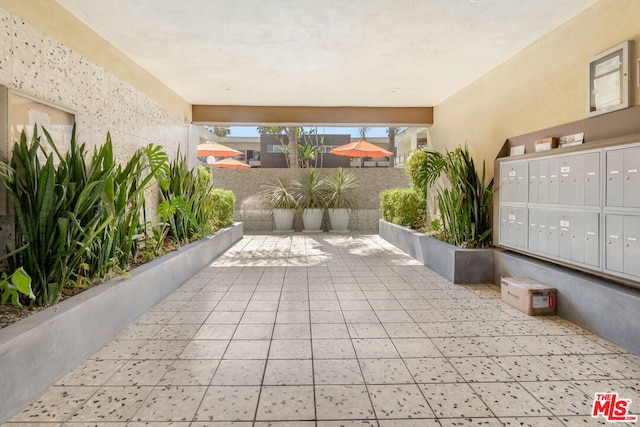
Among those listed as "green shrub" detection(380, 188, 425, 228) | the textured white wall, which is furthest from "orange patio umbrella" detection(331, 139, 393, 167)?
the textured white wall

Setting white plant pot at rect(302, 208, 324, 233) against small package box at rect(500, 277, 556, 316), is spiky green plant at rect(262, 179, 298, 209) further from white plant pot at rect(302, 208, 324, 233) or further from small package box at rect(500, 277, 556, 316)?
small package box at rect(500, 277, 556, 316)

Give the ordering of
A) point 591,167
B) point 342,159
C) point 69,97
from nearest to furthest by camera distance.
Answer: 1. point 591,167
2. point 69,97
3. point 342,159

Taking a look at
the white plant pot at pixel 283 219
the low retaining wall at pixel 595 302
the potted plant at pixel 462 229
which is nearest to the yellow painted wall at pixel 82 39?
the potted plant at pixel 462 229

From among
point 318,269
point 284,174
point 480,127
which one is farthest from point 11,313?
point 284,174

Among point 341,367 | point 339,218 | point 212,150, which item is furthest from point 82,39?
point 339,218

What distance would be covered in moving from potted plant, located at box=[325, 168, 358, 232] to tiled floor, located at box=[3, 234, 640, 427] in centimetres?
534

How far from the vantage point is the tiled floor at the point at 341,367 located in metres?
1.71

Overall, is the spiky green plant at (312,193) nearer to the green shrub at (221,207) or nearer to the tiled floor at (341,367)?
the green shrub at (221,207)

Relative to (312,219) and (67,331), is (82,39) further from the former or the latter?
(312,219)

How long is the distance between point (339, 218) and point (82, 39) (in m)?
6.42

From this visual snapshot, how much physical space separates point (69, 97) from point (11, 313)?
2078 mm

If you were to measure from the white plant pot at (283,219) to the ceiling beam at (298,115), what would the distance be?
2.71 metres

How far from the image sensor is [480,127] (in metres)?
4.92

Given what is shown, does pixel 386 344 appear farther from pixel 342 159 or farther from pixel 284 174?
pixel 342 159
